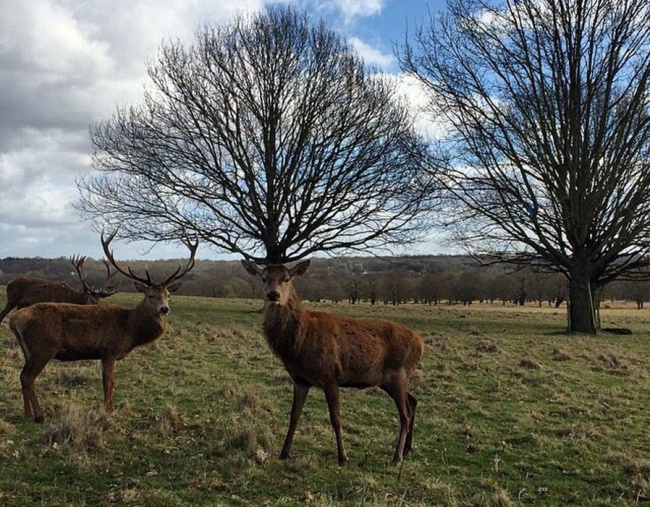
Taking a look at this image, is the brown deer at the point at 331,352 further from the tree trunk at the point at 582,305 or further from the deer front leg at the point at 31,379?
the tree trunk at the point at 582,305

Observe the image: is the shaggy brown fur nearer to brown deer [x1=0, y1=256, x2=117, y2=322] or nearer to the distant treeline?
brown deer [x1=0, y1=256, x2=117, y2=322]

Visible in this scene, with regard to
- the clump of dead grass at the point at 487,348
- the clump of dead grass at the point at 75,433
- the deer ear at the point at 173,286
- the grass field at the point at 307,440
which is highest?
the deer ear at the point at 173,286

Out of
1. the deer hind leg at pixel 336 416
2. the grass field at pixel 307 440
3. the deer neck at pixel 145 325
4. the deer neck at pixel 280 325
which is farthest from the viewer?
the deer neck at pixel 145 325

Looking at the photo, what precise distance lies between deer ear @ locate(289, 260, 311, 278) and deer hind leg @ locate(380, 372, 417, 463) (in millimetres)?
1752

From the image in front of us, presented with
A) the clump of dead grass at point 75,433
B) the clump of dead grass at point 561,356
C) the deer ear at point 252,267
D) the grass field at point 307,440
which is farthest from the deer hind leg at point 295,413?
the clump of dead grass at point 561,356

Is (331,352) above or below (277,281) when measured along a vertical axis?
below

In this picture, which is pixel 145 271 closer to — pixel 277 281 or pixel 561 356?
pixel 277 281

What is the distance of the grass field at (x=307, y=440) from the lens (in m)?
5.65

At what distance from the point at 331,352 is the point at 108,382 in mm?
3364

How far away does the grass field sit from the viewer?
18.5 ft

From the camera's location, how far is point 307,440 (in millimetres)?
7188

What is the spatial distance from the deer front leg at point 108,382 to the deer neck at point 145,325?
0.64 metres

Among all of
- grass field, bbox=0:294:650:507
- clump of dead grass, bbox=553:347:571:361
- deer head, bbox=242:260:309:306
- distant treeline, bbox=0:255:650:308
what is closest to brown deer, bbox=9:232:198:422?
grass field, bbox=0:294:650:507

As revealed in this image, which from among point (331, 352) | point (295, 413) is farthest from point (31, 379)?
point (331, 352)
